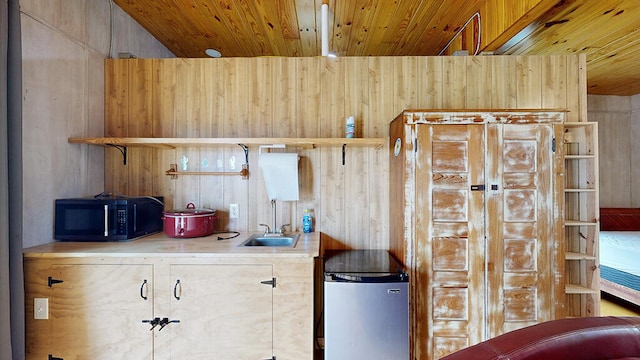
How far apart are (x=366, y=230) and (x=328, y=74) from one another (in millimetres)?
1354

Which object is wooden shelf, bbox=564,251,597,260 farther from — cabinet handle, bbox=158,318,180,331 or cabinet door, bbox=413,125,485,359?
cabinet handle, bbox=158,318,180,331

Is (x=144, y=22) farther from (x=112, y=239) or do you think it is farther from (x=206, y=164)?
(x=112, y=239)

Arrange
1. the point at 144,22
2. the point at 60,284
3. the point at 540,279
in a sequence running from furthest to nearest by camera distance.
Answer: the point at 144,22, the point at 540,279, the point at 60,284

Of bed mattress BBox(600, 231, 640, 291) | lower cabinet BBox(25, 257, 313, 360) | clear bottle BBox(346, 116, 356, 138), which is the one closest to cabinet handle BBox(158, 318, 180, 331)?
lower cabinet BBox(25, 257, 313, 360)

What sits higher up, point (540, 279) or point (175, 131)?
point (175, 131)

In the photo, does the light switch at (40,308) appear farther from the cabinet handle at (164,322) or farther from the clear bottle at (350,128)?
the clear bottle at (350,128)

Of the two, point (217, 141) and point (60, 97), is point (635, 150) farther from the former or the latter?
point (60, 97)

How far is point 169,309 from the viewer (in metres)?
1.76

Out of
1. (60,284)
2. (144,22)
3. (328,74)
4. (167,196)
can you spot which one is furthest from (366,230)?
(144,22)

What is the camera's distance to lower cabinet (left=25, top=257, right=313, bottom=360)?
68.0 inches

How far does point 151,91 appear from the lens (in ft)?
8.19

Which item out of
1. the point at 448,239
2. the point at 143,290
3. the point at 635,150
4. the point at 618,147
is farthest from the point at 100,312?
the point at 635,150

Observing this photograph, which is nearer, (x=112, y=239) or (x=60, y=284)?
(x=60, y=284)

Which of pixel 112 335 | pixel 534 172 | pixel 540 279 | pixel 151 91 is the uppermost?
pixel 151 91
